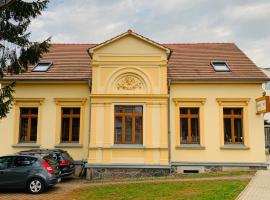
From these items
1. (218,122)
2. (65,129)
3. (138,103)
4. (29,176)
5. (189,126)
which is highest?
(138,103)

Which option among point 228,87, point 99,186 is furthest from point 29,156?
point 228,87

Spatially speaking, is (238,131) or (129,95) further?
(238,131)

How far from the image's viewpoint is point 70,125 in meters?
19.6

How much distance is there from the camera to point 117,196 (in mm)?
12227

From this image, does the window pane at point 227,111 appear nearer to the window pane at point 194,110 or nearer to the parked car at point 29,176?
the window pane at point 194,110

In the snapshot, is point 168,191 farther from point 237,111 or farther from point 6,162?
point 237,111

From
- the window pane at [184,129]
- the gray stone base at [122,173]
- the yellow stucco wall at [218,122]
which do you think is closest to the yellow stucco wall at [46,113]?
the gray stone base at [122,173]

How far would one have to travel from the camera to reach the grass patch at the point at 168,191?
1156 cm

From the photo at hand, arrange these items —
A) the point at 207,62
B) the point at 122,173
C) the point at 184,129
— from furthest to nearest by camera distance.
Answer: the point at 207,62 → the point at 184,129 → the point at 122,173

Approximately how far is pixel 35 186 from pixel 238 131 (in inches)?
441

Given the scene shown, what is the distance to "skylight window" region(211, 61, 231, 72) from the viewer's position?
65.8 ft

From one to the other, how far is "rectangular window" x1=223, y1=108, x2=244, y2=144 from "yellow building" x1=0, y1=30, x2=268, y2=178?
5cm

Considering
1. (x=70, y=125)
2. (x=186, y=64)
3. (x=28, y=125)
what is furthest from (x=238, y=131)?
(x=28, y=125)

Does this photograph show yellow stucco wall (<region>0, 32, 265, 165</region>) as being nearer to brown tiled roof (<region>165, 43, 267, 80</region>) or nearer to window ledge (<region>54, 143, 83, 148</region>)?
window ledge (<region>54, 143, 83, 148</region>)
